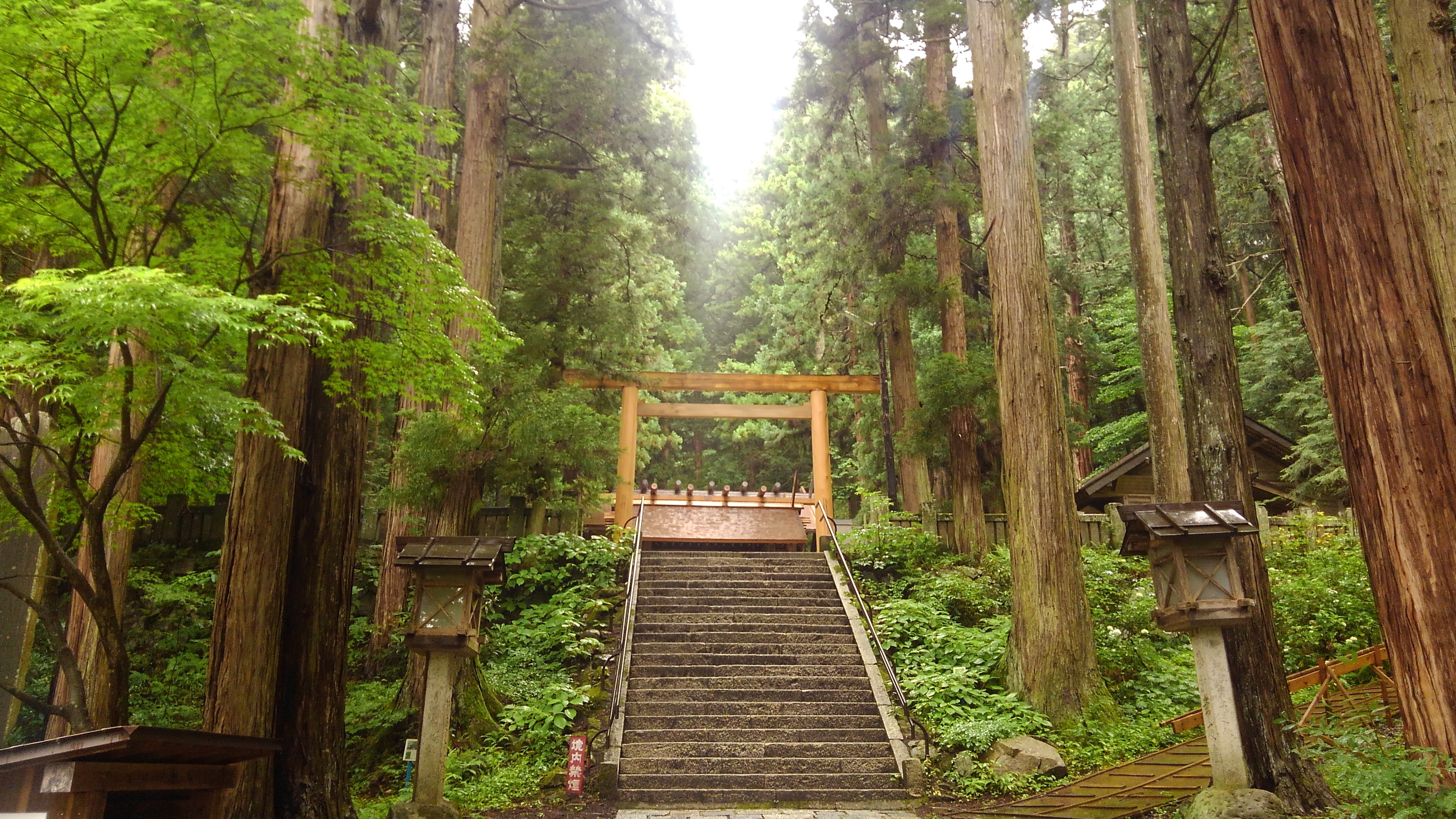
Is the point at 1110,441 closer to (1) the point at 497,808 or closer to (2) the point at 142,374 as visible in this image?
(1) the point at 497,808

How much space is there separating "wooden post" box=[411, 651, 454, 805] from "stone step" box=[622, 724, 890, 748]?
2.36 m

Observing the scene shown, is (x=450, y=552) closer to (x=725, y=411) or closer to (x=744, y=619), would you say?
(x=744, y=619)

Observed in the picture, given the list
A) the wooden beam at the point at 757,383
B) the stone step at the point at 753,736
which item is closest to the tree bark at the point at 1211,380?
the stone step at the point at 753,736

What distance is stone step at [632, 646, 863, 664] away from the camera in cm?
888

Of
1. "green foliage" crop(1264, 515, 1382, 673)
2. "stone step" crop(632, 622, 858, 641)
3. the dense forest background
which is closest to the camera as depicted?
the dense forest background

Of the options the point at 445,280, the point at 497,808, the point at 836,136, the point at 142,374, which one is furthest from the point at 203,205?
the point at 836,136

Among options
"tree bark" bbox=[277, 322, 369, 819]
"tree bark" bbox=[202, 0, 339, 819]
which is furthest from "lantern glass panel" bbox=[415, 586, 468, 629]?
"tree bark" bbox=[202, 0, 339, 819]

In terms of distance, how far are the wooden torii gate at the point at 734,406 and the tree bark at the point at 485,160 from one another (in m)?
3.84

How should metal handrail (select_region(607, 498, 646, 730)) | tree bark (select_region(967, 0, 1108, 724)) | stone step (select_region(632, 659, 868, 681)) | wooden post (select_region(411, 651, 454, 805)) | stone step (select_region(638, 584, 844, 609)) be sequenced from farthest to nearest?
stone step (select_region(638, 584, 844, 609)) < stone step (select_region(632, 659, 868, 681)) < metal handrail (select_region(607, 498, 646, 730)) < tree bark (select_region(967, 0, 1108, 724)) < wooden post (select_region(411, 651, 454, 805))

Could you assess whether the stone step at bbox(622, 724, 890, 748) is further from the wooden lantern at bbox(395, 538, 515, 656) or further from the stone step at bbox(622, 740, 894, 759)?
the wooden lantern at bbox(395, 538, 515, 656)

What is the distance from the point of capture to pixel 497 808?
633 centimetres

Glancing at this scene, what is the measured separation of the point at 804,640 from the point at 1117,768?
4445 millimetres

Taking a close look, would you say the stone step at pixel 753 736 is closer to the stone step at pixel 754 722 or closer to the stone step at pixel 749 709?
the stone step at pixel 754 722

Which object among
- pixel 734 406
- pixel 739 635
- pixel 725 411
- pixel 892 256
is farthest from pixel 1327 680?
pixel 734 406
